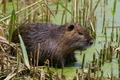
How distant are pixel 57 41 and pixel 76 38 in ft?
0.82

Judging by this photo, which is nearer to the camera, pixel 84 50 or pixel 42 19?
Answer: pixel 84 50

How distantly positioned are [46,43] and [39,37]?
124 mm

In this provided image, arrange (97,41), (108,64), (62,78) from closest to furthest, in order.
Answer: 1. (62,78)
2. (108,64)
3. (97,41)

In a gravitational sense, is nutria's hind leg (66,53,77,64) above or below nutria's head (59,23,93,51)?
below

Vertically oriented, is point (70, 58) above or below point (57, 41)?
below

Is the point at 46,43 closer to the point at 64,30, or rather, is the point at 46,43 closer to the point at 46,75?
the point at 64,30

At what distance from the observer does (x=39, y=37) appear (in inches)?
209

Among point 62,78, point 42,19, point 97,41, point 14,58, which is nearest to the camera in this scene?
point 62,78

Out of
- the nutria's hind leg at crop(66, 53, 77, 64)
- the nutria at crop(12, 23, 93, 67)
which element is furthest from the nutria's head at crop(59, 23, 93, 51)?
the nutria's hind leg at crop(66, 53, 77, 64)

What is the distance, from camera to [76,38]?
5.30m

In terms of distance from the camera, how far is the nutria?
17.2 ft

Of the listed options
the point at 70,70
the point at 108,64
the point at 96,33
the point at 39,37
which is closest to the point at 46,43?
the point at 39,37

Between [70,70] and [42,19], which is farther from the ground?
[42,19]

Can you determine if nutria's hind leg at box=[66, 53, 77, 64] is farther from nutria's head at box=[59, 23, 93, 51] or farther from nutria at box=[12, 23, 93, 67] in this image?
nutria's head at box=[59, 23, 93, 51]
